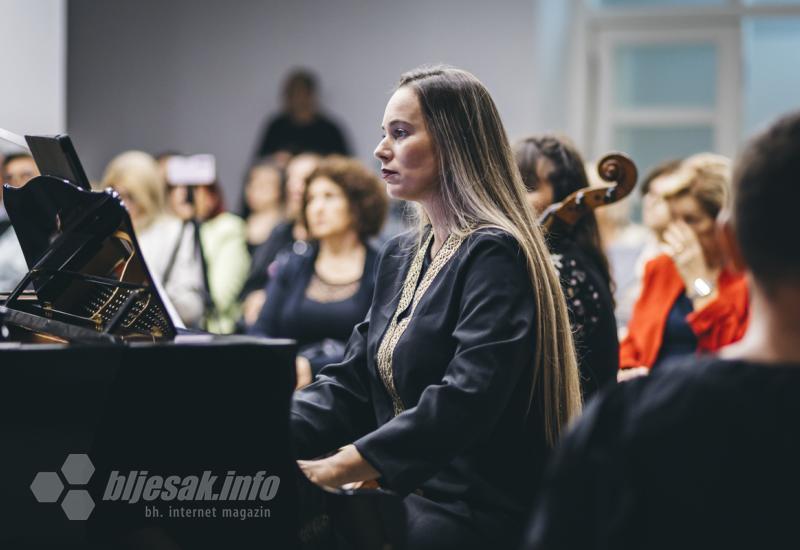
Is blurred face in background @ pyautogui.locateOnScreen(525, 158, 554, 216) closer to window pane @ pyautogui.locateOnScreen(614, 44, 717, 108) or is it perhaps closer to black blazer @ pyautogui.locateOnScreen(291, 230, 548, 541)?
black blazer @ pyautogui.locateOnScreen(291, 230, 548, 541)

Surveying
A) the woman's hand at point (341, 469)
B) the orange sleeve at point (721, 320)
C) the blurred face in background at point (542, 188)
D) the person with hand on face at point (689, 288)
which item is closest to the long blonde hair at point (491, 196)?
the woman's hand at point (341, 469)

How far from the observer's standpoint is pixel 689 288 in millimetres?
3717

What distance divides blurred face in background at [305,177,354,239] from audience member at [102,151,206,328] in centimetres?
103

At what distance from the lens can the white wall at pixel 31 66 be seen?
4516mm

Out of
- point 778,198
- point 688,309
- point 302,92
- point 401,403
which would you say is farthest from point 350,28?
point 778,198

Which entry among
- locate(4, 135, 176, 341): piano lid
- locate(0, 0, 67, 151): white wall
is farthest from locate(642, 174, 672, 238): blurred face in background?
locate(0, 0, 67, 151): white wall

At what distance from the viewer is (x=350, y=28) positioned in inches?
314

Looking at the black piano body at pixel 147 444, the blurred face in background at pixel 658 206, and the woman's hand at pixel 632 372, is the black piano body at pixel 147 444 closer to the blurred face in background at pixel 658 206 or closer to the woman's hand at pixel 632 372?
the woman's hand at pixel 632 372

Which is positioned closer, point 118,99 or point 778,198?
point 778,198

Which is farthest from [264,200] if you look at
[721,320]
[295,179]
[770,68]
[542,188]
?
[770,68]

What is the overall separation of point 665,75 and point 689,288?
521cm

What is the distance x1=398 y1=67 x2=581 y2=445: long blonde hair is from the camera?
85.8 inches

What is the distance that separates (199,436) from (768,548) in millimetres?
984

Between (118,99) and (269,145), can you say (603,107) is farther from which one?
(118,99)
